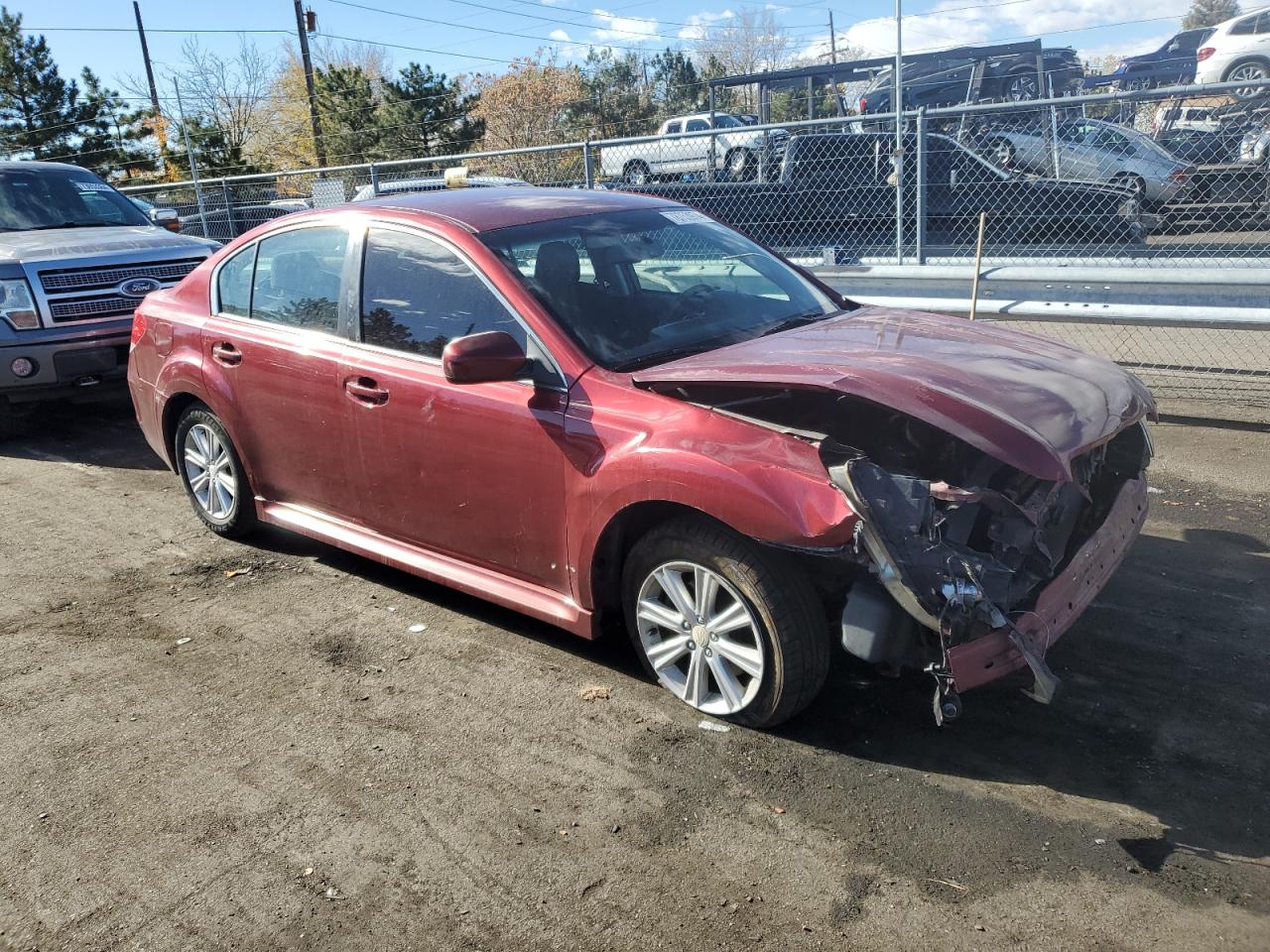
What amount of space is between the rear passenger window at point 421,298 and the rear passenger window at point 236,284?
3.22 ft

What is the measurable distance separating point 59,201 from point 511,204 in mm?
6675

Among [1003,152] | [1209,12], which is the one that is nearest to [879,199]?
[1003,152]

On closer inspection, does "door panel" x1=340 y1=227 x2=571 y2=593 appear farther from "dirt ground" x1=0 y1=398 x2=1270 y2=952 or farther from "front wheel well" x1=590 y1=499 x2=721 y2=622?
"dirt ground" x1=0 y1=398 x2=1270 y2=952

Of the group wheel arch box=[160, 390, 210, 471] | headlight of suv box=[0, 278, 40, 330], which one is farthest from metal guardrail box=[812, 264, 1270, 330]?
headlight of suv box=[0, 278, 40, 330]

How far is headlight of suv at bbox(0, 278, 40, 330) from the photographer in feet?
25.5

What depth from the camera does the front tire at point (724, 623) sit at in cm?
338

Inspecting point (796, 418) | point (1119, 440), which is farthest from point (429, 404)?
point (1119, 440)

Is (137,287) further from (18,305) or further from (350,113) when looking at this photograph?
(350,113)

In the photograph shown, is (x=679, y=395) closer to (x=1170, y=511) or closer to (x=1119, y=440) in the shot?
(x=1119, y=440)

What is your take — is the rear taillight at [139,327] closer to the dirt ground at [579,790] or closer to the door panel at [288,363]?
the door panel at [288,363]

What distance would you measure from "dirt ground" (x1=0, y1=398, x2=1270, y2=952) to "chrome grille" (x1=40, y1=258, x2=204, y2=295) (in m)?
3.80

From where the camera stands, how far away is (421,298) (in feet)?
14.3

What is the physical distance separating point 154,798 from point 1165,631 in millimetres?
3720

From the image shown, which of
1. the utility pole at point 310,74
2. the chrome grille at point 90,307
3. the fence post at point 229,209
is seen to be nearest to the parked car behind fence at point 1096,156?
the chrome grille at point 90,307
